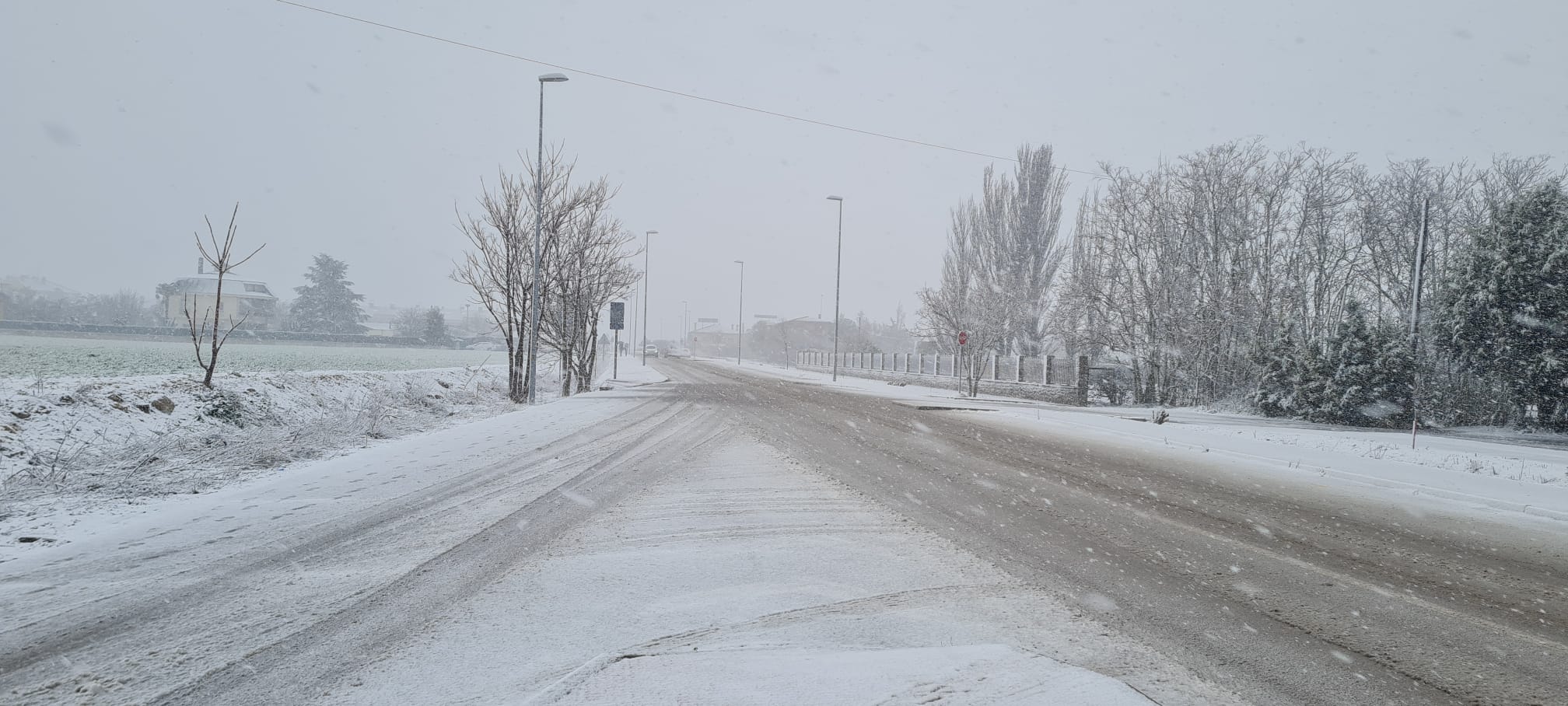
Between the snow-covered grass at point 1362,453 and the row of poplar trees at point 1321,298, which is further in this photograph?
the row of poplar trees at point 1321,298

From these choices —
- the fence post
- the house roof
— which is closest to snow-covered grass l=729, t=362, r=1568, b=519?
the fence post

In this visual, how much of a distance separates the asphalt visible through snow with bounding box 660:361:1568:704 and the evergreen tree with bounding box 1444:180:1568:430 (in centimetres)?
1639

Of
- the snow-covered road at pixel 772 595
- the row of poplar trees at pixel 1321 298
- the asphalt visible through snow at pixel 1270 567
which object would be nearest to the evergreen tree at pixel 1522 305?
the row of poplar trees at pixel 1321 298

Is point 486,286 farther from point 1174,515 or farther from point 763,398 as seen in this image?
point 1174,515

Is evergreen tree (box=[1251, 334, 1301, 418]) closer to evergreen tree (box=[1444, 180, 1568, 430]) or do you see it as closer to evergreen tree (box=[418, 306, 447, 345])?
evergreen tree (box=[1444, 180, 1568, 430])

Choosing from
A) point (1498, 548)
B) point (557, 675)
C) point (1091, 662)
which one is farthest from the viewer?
point (1498, 548)

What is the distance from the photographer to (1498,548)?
559cm

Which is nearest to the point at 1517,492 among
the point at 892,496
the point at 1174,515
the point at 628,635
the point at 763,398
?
the point at 1174,515

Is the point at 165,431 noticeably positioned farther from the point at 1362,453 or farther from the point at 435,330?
the point at 435,330

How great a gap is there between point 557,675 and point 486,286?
19322mm

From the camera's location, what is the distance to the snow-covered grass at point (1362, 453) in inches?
326

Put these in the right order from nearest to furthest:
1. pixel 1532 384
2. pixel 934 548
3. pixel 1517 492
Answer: pixel 934 548 → pixel 1517 492 → pixel 1532 384

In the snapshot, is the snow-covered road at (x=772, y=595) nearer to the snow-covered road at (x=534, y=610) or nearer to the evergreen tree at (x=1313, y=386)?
the snow-covered road at (x=534, y=610)

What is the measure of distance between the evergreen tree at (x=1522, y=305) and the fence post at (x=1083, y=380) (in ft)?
33.5
